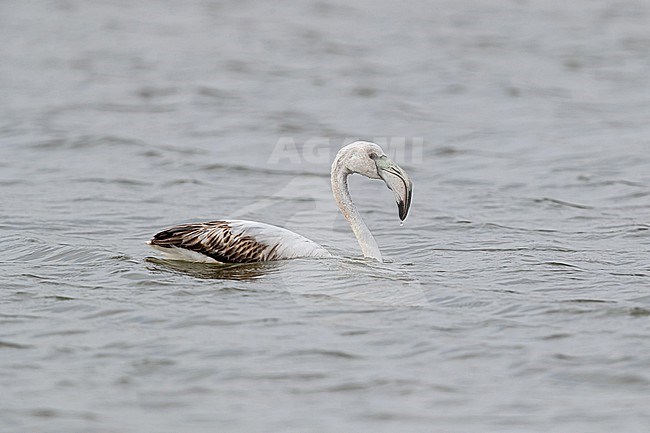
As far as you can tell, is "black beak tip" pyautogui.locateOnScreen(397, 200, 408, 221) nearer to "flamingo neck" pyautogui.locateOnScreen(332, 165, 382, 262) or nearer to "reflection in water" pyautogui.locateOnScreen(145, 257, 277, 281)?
"flamingo neck" pyautogui.locateOnScreen(332, 165, 382, 262)

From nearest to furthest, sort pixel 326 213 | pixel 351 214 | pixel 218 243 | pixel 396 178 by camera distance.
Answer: pixel 218 243, pixel 396 178, pixel 351 214, pixel 326 213

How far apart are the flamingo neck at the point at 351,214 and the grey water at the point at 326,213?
253 millimetres

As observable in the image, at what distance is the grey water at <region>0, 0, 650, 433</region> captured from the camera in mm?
6656

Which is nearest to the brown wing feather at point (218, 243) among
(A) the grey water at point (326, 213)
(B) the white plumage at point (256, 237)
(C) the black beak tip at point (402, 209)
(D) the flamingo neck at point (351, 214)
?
(B) the white plumage at point (256, 237)

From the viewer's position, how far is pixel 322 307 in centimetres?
813

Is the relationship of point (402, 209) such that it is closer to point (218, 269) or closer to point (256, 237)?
point (256, 237)

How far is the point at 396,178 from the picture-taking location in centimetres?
927

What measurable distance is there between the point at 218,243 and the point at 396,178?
1403 mm

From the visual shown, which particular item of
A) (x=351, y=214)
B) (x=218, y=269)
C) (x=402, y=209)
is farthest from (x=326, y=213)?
(x=218, y=269)

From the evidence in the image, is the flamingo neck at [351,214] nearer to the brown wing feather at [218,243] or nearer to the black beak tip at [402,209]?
the black beak tip at [402,209]

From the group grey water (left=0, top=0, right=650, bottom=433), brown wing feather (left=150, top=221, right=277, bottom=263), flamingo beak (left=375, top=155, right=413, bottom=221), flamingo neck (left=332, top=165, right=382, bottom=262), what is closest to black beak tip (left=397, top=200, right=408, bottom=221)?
flamingo beak (left=375, top=155, right=413, bottom=221)

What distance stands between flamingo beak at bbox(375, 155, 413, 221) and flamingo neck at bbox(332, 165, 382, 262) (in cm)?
31

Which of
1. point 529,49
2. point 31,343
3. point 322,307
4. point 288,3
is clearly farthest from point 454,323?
point 288,3

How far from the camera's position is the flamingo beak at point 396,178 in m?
9.23
